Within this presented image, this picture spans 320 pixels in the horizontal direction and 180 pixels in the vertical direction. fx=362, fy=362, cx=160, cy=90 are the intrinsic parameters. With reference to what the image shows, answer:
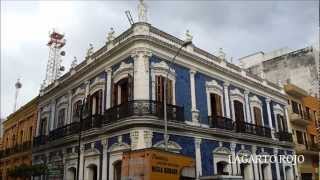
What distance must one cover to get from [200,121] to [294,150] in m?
11.3

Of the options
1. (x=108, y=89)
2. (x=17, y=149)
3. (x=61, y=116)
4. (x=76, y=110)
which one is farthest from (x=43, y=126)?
(x=108, y=89)

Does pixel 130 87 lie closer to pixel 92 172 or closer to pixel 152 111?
pixel 152 111

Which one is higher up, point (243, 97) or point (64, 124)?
point (243, 97)

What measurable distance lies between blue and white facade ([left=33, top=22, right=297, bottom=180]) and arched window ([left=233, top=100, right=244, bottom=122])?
0.06m

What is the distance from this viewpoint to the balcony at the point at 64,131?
64.6ft

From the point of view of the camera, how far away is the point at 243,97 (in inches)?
881

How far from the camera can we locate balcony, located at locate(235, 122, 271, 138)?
68.2ft

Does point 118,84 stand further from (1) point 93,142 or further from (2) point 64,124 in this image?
(2) point 64,124

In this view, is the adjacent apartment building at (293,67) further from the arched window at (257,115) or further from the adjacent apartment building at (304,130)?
the arched window at (257,115)

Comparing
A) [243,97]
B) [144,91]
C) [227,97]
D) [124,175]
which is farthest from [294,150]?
[124,175]

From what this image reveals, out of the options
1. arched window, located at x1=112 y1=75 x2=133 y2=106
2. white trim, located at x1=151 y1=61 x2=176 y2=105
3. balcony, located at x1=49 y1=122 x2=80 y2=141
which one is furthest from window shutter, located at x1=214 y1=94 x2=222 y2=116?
balcony, located at x1=49 y1=122 x2=80 y2=141

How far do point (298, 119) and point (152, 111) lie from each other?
15714 mm

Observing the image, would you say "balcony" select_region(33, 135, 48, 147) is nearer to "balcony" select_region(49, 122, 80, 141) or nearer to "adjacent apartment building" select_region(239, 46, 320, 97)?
"balcony" select_region(49, 122, 80, 141)

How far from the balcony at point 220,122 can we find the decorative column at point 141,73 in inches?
176
